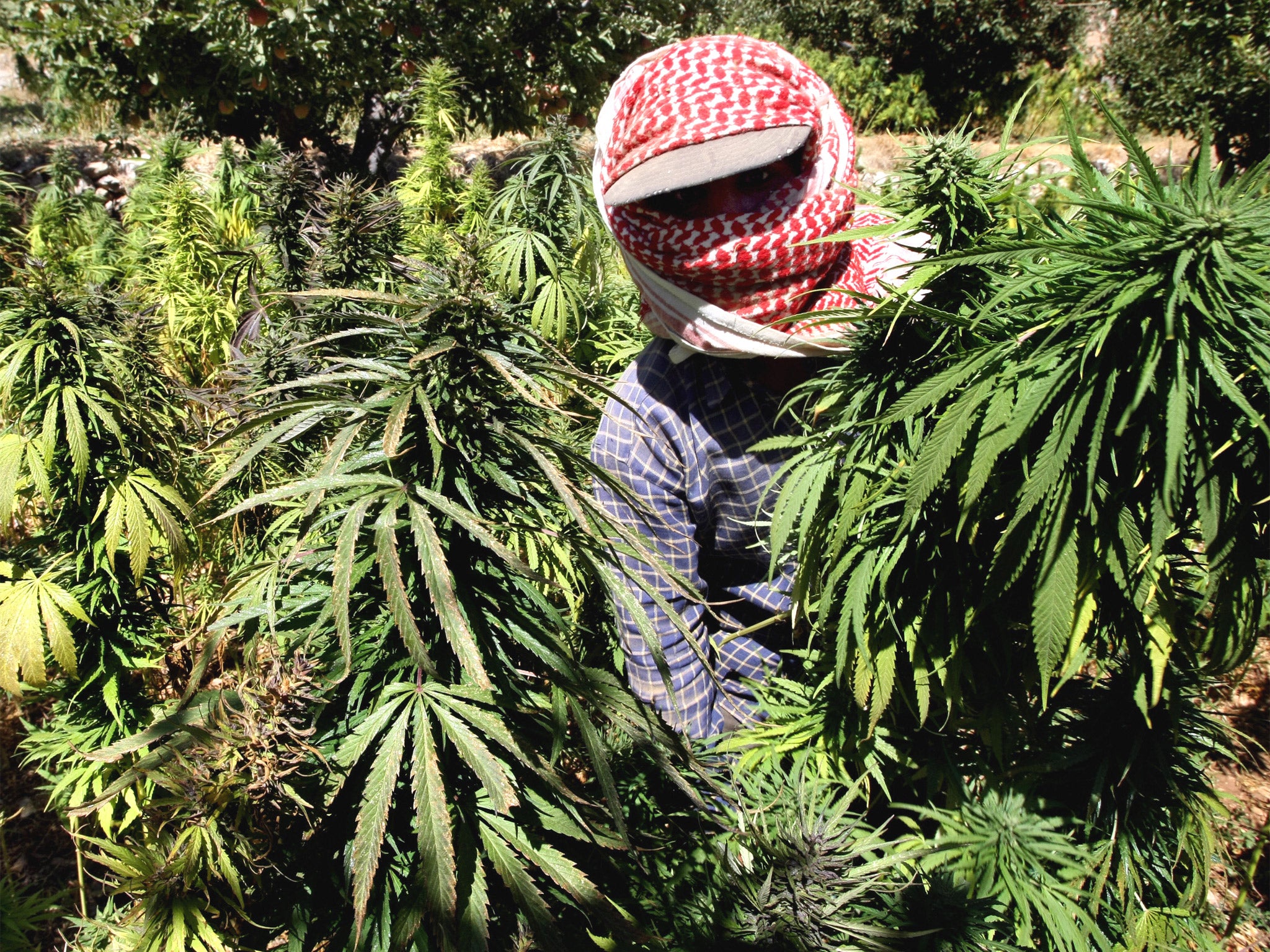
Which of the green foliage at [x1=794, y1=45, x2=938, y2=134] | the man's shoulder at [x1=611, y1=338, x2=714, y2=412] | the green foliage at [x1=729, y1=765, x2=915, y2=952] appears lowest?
the green foliage at [x1=794, y1=45, x2=938, y2=134]

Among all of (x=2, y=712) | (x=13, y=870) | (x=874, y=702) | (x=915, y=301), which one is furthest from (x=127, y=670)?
(x=915, y=301)

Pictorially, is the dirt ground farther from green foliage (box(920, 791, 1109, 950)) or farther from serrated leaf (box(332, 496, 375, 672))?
serrated leaf (box(332, 496, 375, 672))

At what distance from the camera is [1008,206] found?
110 cm

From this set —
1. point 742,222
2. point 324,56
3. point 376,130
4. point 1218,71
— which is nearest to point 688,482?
point 742,222

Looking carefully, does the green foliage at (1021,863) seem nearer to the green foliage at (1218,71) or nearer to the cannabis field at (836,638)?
the cannabis field at (836,638)

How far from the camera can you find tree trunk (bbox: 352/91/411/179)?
313 inches

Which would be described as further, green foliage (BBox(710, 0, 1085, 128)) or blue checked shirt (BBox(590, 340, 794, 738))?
green foliage (BBox(710, 0, 1085, 128))

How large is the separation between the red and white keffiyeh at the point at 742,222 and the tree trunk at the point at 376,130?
281 inches

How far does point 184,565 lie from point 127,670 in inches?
16.7

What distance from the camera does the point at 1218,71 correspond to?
6832 mm

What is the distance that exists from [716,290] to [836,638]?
75 centimetres

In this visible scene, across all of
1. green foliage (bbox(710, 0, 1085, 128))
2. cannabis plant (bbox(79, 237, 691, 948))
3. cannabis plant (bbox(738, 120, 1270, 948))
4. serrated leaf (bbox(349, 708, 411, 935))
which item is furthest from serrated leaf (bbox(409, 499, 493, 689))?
green foliage (bbox(710, 0, 1085, 128))

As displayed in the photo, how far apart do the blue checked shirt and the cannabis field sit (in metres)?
0.31

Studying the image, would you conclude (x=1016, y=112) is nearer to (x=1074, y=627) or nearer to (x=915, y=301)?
(x=915, y=301)
